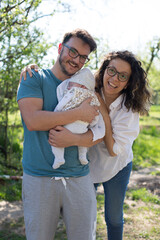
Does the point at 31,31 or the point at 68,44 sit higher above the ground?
the point at 31,31

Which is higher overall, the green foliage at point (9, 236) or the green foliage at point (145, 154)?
the green foliage at point (9, 236)

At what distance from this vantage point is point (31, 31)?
4.74 m

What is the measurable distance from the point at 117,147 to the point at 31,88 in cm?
94

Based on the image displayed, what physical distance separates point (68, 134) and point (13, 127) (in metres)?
4.20

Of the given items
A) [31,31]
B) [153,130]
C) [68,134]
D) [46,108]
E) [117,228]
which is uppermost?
[31,31]

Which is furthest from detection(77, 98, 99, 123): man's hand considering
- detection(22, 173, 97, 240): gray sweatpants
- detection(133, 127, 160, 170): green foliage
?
detection(133, 127, 160, 170): green foliage

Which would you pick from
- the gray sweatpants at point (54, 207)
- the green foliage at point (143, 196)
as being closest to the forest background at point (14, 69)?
the green foliage at point (143, 196)

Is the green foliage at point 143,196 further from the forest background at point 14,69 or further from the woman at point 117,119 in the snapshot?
the woman at point 117,119

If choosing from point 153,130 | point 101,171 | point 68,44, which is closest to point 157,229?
point 101,171

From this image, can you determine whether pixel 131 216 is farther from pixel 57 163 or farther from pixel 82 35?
pixel 82 35

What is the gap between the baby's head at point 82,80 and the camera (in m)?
2.07

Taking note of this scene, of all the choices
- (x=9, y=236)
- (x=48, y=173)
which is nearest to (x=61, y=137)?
(x=48, y=173)

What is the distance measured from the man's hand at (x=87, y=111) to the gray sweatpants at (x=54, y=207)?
1.54 feet

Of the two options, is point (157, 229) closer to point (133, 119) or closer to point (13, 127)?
point (133, 119)
